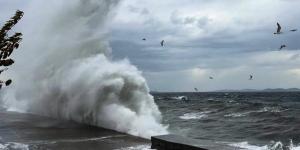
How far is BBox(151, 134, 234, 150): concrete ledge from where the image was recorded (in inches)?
494

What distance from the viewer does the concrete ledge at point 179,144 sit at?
12555 mm

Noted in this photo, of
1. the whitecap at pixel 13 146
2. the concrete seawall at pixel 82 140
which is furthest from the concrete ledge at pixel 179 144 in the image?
the whitecap at pixel 13 146

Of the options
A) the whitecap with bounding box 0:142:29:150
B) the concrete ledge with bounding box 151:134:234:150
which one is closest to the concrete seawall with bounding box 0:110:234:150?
the concrete ledge with bounding box 151:134:234:150

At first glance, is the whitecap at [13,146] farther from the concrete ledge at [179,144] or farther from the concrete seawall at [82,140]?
the concrete ledge at [179,144]

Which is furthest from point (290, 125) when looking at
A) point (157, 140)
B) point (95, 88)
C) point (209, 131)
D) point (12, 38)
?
point (12, 38)

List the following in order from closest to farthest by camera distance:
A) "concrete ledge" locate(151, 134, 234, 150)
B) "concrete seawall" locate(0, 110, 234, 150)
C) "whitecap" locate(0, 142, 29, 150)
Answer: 1. "concrete ledge" locate(151, 134, 234, 150)
2. "concrete seawall" locate(0, 110, 234, 150)
3. "whitecap" locate(0, 142, 29, 150)

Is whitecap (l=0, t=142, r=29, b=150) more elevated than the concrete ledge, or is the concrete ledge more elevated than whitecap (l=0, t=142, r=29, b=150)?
the concrete ledge

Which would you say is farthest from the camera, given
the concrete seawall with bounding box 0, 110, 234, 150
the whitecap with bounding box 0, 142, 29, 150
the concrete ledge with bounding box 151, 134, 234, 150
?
the whitecap with bounding box 0, 142, 29, 150

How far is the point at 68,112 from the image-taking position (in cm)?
2641

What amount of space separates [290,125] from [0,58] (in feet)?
76.7

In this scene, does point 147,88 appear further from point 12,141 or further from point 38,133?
point 12,141

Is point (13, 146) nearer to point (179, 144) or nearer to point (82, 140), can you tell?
point (82, 140)

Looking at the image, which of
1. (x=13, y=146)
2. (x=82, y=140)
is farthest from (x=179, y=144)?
(x=13, y=146)

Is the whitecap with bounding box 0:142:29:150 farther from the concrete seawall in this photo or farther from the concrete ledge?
the concrete ledge
